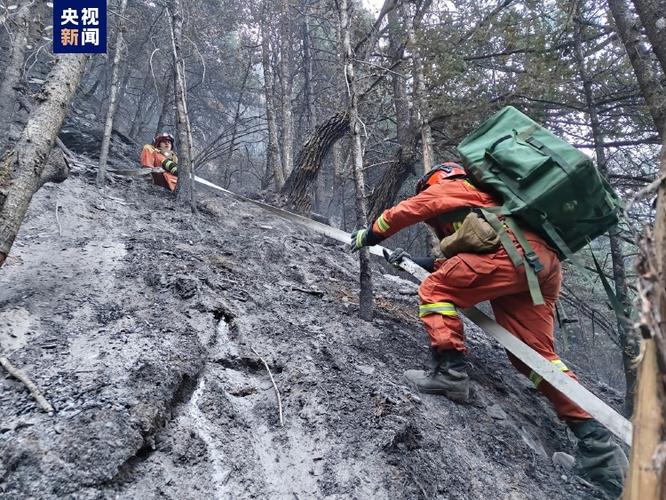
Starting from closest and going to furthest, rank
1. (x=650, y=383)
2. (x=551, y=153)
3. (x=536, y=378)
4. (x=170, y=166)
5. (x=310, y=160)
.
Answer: (x=650, y=383)
(x=551, y=153)
(x=536, y=378)
(x=170, y=166)
(x=310, y=160)

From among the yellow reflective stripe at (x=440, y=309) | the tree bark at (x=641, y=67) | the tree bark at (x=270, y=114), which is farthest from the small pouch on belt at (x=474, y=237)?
the tree bark at (x=270, y=114)

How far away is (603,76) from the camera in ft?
20.5

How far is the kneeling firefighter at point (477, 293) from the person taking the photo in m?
2.75

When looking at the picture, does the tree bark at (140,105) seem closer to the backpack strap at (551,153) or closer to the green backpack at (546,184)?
the green backpack at (546,184)

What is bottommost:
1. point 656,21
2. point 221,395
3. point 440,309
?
point 221,395

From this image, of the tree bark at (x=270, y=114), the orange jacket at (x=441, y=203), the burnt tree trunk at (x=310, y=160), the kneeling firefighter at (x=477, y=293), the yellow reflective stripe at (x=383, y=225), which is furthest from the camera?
the tree bark at (x=270, y=114)

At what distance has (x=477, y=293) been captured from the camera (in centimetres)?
291

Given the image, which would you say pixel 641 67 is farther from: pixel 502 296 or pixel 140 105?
pixel 140 105

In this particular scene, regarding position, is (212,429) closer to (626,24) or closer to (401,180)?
(626,24)

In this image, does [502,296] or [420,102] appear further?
[420,102]

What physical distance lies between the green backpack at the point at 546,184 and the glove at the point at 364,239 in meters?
0.85

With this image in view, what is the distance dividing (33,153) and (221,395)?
203 cm

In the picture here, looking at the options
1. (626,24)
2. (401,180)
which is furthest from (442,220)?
(401,180)

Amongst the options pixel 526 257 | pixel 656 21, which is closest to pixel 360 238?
pixel 526 257
